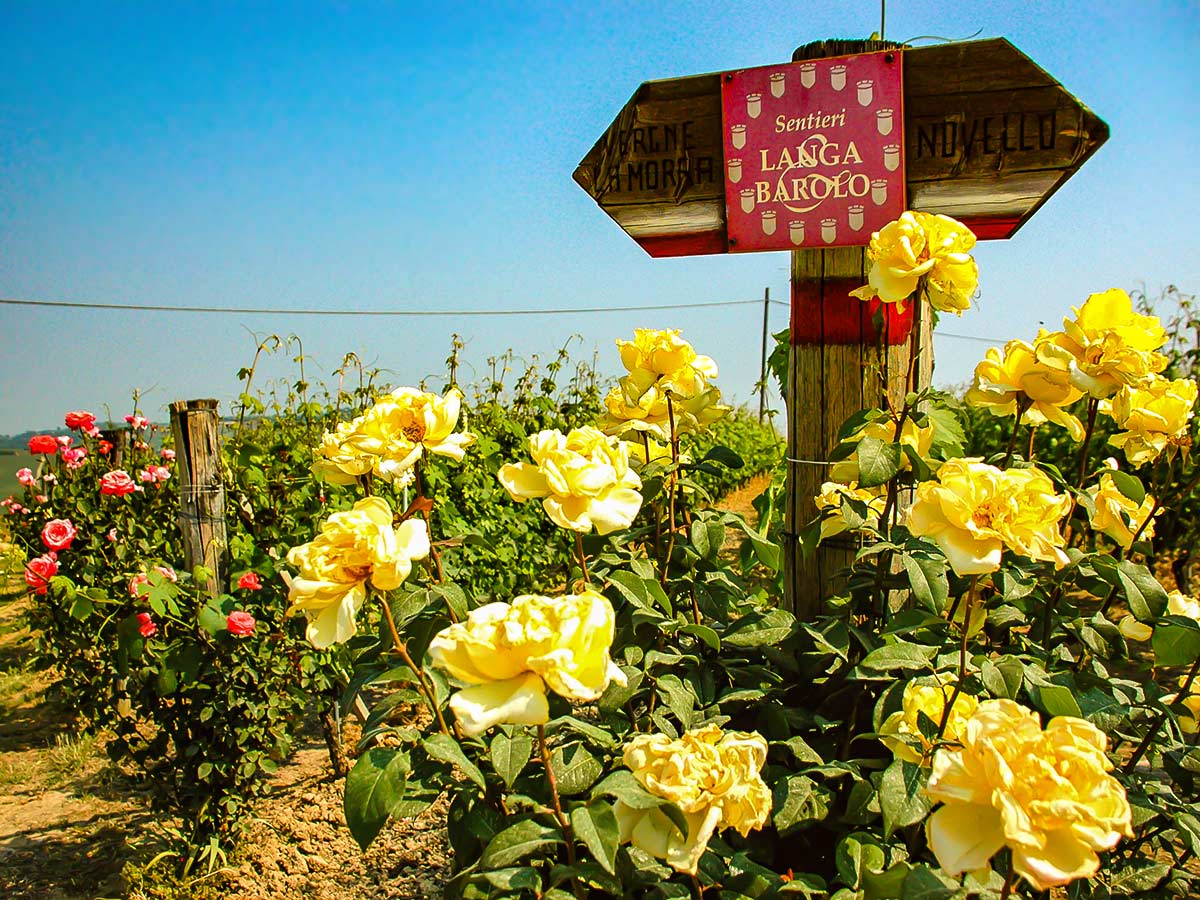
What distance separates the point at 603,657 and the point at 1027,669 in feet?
2.24

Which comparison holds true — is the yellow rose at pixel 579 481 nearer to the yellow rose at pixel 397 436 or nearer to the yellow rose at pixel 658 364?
the yellow rose at pixel 397 436

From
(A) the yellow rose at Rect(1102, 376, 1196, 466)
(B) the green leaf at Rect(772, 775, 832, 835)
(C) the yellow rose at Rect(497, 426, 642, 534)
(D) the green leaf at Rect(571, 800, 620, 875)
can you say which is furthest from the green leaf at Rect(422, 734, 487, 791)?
(A) the yellow rose at Rect(1102, 376, 1196, 466)

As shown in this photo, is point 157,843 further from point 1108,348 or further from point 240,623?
point 1108,348

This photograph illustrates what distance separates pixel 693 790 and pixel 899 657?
422 millimetres

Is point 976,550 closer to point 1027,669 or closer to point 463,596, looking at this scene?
point 1027,669

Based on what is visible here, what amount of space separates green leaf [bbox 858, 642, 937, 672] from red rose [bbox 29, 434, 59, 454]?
2616 mm

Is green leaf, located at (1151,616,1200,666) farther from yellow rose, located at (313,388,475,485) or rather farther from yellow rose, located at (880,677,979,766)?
yellow rose, located at (313,388,475,485)

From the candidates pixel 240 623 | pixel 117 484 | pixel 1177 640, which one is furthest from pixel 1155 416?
pixel 117 484

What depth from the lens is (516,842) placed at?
0.97 meters

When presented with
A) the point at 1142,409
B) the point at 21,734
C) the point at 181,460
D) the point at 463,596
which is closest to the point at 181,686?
the point at 181,460

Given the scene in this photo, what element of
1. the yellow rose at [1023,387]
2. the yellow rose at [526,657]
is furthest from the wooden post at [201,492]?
the yellow rose at [1023,387]

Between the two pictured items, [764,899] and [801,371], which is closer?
[764,899]

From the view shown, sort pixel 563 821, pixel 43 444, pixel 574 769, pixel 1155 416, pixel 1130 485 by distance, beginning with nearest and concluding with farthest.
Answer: pixel 563 821 → pixel 574 769 → pixel 1130 485 → pixel 1155 416 → pixel 43 444

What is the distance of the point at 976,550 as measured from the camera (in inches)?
39.8
